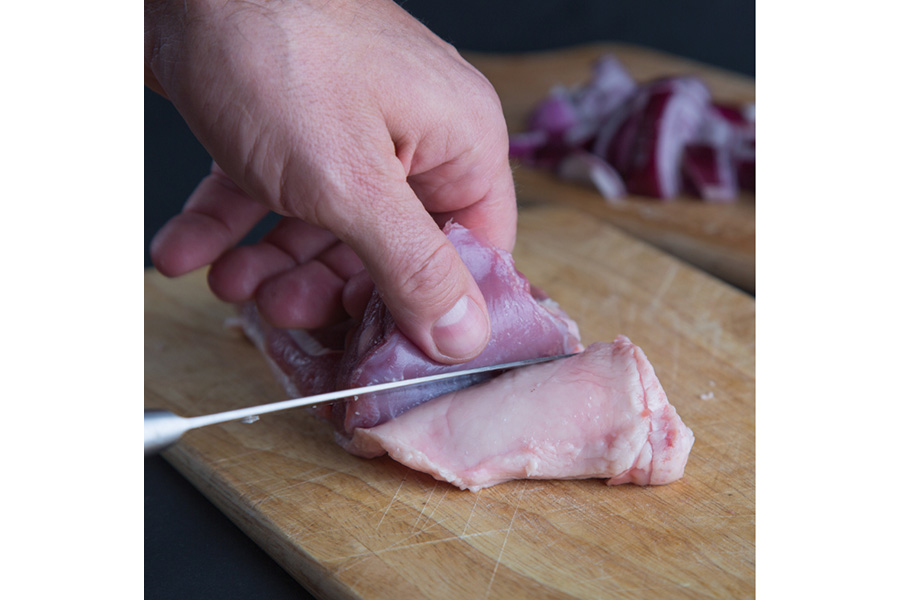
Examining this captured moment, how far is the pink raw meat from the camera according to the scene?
1547mm

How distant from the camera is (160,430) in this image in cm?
127

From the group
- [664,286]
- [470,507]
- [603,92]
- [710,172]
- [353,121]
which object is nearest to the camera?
[353,121]

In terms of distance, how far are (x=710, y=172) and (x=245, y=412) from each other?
7.76ft

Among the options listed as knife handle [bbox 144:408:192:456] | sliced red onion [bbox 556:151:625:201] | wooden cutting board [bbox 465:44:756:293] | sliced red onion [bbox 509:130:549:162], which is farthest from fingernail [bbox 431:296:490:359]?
sliced red onion [bbox 509:130:549:162]

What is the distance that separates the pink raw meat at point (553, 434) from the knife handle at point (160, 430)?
0.39 meters

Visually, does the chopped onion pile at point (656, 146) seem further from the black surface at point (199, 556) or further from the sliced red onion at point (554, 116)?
the black surface at point (199, 556)

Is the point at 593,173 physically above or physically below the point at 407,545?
below

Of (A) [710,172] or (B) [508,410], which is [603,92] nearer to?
(A) [710,172]

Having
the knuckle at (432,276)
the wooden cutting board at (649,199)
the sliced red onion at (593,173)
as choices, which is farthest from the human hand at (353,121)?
the sliced red onion at (593,173)

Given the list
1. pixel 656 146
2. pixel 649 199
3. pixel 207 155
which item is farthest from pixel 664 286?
pixel 207 155

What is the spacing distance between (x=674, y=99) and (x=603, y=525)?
2.32m

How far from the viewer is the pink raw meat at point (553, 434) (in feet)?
5.08

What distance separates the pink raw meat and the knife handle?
1.27 ft

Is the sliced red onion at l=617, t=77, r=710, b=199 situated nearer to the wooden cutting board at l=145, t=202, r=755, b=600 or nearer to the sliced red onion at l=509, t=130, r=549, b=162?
the sliced red onion at l=509, t=130, r=549, b=162
